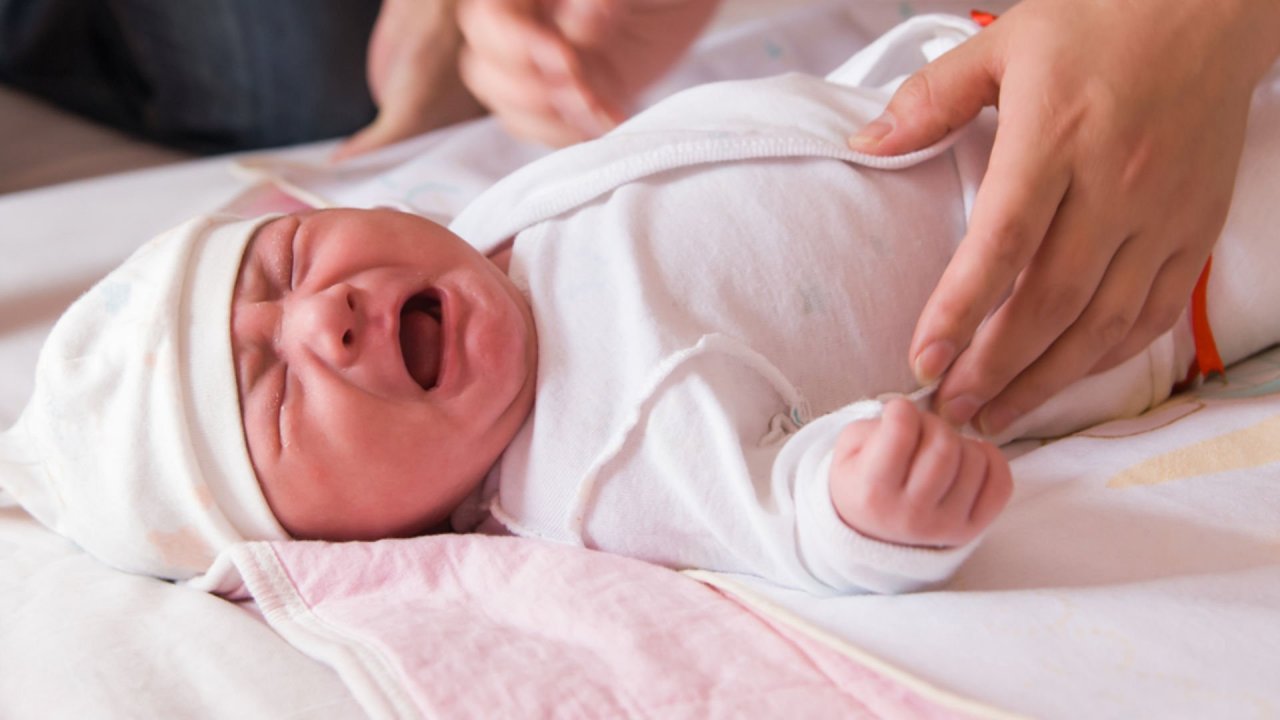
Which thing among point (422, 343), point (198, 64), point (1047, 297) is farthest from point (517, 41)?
point (198, 64)

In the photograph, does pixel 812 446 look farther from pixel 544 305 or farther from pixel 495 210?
pixel 495 210

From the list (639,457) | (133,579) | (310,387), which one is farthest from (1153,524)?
(133,579)

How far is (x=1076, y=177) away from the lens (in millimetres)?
859

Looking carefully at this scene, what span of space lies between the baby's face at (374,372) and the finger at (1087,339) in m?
0.42

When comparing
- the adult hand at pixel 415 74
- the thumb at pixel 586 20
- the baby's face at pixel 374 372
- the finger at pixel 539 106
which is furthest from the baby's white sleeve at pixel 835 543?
the adult hand at pixel 415 74

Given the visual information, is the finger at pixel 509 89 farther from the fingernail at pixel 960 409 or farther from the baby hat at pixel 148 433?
the fingernail at pixel 960 409

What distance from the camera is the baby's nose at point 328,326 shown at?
33.8 inches

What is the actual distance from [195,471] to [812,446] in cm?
51

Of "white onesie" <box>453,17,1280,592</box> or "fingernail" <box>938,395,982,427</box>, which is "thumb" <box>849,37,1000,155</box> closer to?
"white onesie" <box>453,17,1280,592</box>

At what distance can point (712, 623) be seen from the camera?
2.50 ft

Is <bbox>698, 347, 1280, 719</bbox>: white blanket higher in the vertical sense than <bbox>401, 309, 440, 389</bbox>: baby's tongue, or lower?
lower

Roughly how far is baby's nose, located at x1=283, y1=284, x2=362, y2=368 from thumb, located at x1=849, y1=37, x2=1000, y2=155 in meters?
0.48

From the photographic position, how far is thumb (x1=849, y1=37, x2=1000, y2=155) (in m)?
0.92

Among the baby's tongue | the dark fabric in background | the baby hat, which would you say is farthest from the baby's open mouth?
the dark fabric in background
